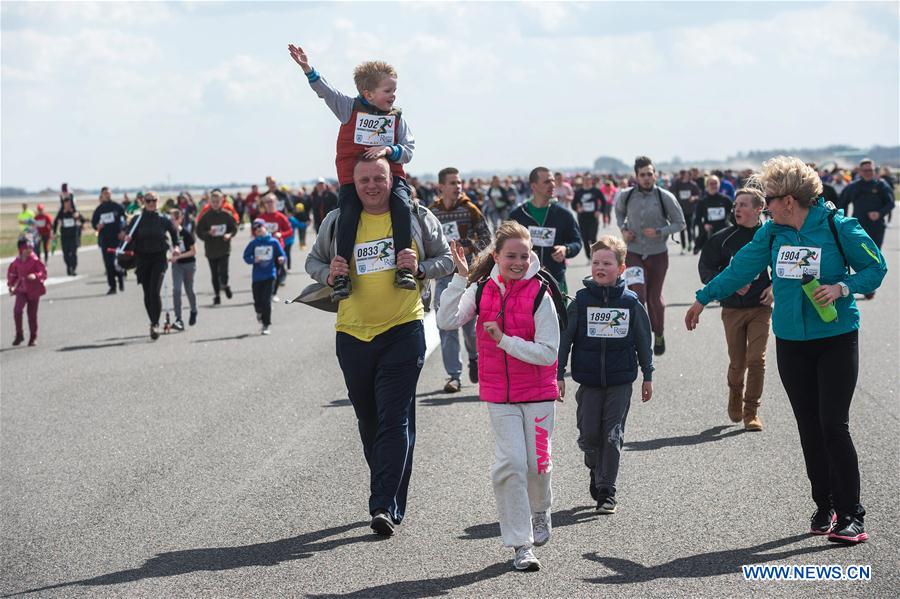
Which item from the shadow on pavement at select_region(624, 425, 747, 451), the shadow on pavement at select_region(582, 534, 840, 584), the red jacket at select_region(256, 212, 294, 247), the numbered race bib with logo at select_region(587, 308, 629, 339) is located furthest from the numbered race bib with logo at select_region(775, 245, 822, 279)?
the red jacket at select_region(256, 212, 294, 247)

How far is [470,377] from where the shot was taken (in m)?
11.8

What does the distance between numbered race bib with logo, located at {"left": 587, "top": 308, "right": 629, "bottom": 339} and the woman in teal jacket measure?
0.99m

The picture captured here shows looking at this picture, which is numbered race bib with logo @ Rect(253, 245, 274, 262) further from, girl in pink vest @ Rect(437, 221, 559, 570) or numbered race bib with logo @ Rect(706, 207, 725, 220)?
girl in pink vest @ Rect(437, 221, 559, 570)

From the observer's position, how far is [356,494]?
25.0 ft

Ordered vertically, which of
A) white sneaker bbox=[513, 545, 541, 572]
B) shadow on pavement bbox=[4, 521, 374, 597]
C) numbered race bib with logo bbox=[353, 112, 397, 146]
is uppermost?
numbered race bib with logo bbox=[353, 112, 397, 146]

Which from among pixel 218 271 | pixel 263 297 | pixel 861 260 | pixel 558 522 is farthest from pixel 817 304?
pixel 218 271

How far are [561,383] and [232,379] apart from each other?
6650mm

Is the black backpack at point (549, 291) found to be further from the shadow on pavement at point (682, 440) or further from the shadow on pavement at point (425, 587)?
the shadow on pavement at point (682, 440)

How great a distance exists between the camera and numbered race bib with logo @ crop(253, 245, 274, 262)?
645 inches

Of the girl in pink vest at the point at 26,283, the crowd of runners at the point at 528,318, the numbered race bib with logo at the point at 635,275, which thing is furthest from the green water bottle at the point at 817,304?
the girl in pink vest at the point at 26,283

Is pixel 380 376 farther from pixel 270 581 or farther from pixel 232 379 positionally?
pixel 232 379

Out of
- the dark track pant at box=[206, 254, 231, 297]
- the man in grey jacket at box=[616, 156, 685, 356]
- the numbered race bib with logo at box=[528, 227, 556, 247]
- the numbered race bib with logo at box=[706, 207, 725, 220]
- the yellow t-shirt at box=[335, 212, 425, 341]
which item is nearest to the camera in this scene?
the yellow t-shirt at box=[335, 212, 425, 341]

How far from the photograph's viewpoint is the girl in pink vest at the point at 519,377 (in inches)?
240

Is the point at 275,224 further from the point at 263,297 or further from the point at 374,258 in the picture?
the point at 374,258
